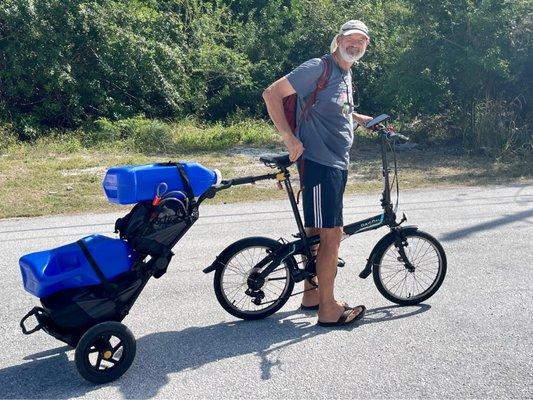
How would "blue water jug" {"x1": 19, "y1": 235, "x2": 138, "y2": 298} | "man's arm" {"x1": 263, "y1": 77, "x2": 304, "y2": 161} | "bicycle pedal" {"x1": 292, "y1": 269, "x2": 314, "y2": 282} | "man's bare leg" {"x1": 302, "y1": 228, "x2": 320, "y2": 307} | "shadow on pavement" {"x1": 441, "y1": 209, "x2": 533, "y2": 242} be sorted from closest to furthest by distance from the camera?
"blue water jug" {"x1": 19, "y1": 235, "x2": 138, "y2": 298} → "man's arm" {"x1": 263, "y1": 77, "x2": 304, "y2": 161} → "bicycle pedal" {"x1": 292, "y1": 269, "x2": 314, "y2": 282} → "man's bare leg" {"x1": 302, "y1": 228, "x2": 320, "y2": 307} → "shadow on pavement" {"x1": 441, "y1": 209, "x2": 533, "y2": 242}

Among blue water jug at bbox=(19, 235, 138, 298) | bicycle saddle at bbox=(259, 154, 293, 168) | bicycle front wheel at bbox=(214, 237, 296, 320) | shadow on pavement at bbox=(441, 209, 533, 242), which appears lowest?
shadow on pavement at bbox=(441, 209, 533, 242)

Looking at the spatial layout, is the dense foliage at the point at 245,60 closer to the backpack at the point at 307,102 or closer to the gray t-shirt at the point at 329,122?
the gray t-shirt at the point at 329,122

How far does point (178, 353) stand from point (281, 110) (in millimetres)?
1747

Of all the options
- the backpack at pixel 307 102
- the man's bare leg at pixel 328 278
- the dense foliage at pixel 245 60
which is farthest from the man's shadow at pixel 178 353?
the dense foliage at pixel 245 60

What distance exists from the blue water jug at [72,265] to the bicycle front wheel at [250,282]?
2.78ft

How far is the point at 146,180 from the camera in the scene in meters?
4.20

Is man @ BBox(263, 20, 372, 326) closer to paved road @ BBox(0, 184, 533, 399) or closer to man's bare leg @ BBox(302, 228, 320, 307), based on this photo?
man's bare leg @ BBox(302, 228, 320, 307)

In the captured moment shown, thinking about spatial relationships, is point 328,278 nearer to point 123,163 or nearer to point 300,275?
point 300,275

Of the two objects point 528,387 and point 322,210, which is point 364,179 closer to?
point 322,210

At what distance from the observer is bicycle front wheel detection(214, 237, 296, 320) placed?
4.90 m

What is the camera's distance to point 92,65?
16641 millimetres

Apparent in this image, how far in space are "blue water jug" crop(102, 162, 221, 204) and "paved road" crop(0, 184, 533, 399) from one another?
1.06 m

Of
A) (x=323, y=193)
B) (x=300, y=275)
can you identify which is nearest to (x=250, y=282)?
(x=300, y=275)

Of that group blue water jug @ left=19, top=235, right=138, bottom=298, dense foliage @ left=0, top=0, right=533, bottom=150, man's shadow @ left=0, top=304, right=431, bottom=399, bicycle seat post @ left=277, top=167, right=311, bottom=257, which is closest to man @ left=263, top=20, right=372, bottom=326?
bicycle seat post @ left=277, top=167, right=311, bottom=257
